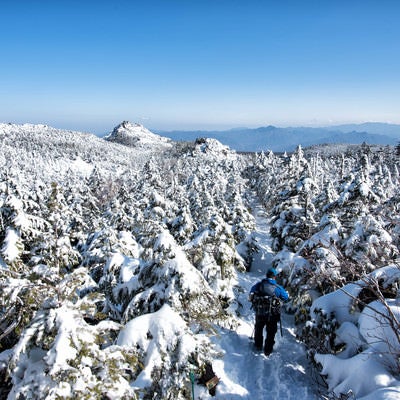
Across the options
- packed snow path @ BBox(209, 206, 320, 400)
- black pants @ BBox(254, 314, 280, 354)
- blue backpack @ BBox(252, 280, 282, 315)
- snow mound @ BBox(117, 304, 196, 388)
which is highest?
snow mound @ BBox(117, 304, 196, 388)

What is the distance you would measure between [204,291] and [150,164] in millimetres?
27018

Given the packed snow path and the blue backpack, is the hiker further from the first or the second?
the packed snow path

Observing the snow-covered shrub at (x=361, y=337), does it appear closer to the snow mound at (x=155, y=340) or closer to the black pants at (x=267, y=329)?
the black pants at (x=267, y=329)

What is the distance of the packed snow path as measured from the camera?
24.2 feet

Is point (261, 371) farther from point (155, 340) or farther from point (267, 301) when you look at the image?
point (155, 340)

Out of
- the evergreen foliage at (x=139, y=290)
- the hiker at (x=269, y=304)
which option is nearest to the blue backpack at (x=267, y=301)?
the hiker at (x=269, y=304)

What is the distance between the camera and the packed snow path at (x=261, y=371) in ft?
24.2

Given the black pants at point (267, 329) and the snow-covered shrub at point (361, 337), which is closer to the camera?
the snow-covered shrub at point (361, 337)

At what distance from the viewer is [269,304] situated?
8.69 metres

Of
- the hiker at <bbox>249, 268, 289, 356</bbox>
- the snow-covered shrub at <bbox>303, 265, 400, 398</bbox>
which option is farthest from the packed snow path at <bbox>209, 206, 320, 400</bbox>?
the snow-covered shrub at <bbox>303, 265, 400, 398</bbox>

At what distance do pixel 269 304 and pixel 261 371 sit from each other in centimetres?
175

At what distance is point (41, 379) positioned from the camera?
154 inches

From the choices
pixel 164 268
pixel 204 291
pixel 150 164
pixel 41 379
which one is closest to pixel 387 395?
pixel 204 291

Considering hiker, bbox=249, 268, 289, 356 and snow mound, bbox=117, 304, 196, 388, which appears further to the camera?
hiker, bbox=249, 268, 289, 356
